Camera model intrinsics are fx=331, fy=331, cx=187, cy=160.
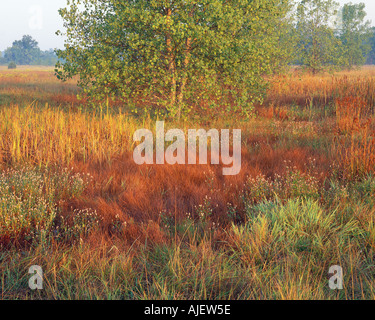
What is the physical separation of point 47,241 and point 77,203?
0.94 meters

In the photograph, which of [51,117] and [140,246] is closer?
[140,246]

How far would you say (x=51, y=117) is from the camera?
289 inches

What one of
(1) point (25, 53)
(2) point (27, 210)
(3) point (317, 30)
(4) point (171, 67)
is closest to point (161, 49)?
(4) point (171, 67)

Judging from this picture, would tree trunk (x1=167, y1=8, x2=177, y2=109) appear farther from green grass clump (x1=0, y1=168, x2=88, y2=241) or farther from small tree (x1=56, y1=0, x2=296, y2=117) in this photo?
green grass clump (x1=0, y1=168, x2=88, y2=241)

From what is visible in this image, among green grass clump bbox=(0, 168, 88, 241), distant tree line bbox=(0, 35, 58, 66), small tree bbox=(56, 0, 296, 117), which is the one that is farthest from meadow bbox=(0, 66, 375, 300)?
distant tree line bbox=(0, 35, 58, 66)

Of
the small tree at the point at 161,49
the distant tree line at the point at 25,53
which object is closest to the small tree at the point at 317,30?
the small tree at the point at 161,49

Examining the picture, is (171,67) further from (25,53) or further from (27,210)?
(25,53)

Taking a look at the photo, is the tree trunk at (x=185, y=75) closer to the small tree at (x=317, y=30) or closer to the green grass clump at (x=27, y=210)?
the green grass clump at (x=27, y=210)

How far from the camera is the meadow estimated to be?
2.59m

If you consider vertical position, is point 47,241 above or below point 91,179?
below

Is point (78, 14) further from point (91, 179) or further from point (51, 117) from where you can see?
point (91, 179)

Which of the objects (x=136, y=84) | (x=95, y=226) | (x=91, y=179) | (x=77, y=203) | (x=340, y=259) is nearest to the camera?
(x=340, y=259)
